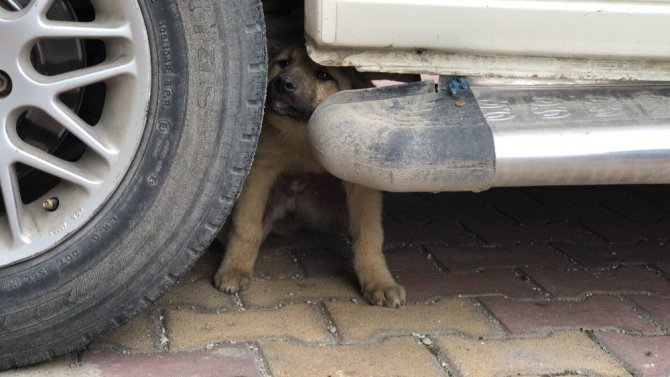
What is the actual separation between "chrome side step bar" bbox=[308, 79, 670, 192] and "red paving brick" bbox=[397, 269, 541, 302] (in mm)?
691

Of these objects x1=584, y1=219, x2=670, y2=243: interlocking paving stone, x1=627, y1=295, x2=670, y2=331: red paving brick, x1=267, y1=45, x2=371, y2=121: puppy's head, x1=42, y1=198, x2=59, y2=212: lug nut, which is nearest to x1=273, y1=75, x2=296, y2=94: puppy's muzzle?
x1=267, y1=45, x2=371, y2=121: puppy's head

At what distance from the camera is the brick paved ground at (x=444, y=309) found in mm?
2367

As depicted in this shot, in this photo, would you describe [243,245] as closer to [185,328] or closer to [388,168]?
[185,328]

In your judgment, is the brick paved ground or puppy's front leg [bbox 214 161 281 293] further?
puppy's front leg [bbox 214 161 281 293]

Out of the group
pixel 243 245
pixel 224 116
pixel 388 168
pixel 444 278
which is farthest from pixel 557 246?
pixel 224 116

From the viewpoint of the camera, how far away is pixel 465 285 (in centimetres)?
293

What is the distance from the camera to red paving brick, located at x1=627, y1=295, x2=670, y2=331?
272 centimetres

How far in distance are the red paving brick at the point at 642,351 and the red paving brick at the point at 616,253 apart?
59 centimetres

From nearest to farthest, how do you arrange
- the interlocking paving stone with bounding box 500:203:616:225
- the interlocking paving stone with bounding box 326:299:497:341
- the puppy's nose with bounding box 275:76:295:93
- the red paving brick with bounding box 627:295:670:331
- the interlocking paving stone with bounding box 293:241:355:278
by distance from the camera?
the interlocking paving stone with bounding box 326:299:497:341 < the red paving brick with bounding box 627:295:670:331 < the puppy's nose with bounding box 275:76:295:93 < the interlocking paving stone with bounding box 293:241:355:278 < the interlocking paving stone with bounding box 500:203:616:225

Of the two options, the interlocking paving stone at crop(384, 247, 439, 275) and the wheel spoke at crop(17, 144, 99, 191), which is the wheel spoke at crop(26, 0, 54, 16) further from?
the interlocking paving stone at crop(384, 247, 439, 275)

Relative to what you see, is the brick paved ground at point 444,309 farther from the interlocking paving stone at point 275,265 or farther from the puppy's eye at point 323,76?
the puppy's eye at point 323,76

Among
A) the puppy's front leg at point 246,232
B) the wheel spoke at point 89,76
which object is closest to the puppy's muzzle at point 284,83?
the puppy's front leg at point 246,232

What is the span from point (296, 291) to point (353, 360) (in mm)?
521

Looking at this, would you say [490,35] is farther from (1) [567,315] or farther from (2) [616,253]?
(2) [616,253]
